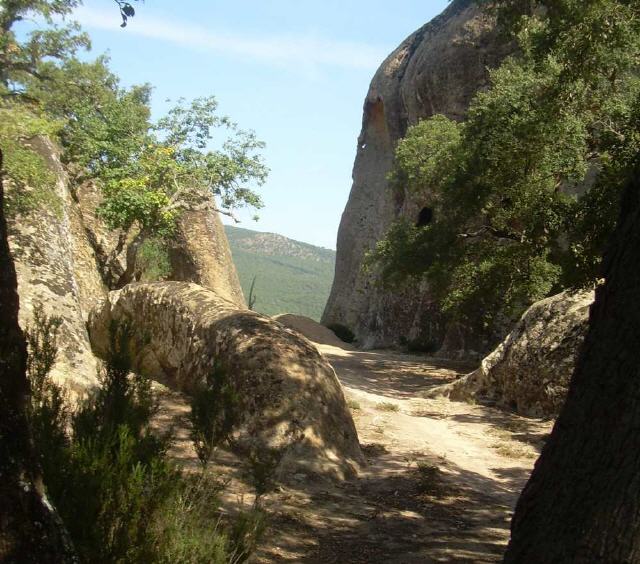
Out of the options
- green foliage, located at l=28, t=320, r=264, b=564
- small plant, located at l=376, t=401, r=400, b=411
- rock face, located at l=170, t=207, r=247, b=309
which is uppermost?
rock face, located at l=170, t=207, r=247, b=309

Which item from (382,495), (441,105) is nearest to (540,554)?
(382,495)

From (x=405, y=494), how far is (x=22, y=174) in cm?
675

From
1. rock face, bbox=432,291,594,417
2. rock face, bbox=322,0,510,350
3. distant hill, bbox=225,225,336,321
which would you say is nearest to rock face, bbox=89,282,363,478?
rock face, bbox=432,291,594,417

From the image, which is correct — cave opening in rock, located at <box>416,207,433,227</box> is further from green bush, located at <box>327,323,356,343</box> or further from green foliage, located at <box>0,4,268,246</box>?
green foliage, located at <box>0,4,268,246</box>

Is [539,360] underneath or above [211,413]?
above

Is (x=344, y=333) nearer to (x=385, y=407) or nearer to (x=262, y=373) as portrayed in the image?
(x=385, y=407)

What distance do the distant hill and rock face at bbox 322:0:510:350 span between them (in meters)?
46.1

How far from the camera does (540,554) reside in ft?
8.89

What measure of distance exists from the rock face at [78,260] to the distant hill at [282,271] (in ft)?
212

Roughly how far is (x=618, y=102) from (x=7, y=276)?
1321 centimetres

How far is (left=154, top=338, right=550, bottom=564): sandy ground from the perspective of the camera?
4707mm

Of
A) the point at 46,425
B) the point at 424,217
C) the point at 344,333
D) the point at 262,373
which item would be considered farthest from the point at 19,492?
the point at 344,333

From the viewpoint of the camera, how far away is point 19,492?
2.27 metres

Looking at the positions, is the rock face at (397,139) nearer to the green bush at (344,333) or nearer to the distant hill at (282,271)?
the green bush at (344,333)
